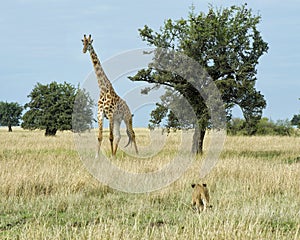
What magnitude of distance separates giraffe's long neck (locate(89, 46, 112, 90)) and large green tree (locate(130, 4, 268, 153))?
232 centimetres

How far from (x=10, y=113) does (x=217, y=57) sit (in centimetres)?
7872

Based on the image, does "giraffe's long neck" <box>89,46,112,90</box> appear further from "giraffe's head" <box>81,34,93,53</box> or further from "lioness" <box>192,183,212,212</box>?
"lioness" <box>192,183,212,212</box>

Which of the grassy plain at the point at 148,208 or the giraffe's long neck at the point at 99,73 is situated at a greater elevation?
the giraffe's long neck at the point at 99,73

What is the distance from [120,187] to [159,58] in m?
10.7

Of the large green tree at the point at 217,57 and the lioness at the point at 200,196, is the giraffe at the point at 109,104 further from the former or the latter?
the lioness at the point at 200,196

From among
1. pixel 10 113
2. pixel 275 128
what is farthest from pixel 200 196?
pixel 10 113

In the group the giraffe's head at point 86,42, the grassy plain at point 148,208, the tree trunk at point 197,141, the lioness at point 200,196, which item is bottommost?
the grassy plain at point 148,208

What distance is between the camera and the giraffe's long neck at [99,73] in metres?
17.4

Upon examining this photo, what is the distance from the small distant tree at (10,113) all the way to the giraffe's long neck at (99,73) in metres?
76.1

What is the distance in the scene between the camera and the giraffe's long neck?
Answer: 1741 centimetres

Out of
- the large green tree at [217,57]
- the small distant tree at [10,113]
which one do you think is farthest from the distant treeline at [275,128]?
the small distant tree at [10,113]

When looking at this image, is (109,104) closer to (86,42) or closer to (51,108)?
(86,42)

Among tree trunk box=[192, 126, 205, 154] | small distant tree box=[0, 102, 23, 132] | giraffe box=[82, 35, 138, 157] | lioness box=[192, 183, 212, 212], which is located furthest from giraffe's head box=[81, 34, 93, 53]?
small distant tree box=[0, 102, 23, 132]

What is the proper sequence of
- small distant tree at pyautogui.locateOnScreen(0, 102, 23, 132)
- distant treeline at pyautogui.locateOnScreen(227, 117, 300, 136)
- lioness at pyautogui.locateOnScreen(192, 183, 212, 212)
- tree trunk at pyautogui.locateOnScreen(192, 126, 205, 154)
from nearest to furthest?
lioness at pyautogui.locateOnScreen(192, 183, 212, 212) → tree trunk at pyautogui.locateOnScreen(192, 126, 205, 154) → distant treeline at pyautogui.locateOnScreen(227, 117, 300, 136) → small distant tree at pyautogui.locateOnScreen(0, 102, 23, 132)
